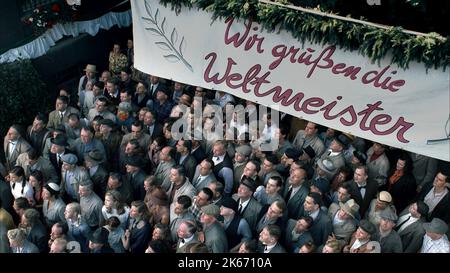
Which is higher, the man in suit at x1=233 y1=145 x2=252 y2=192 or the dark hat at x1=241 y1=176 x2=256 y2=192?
the dark hat at x1=241 y1=176 x2=256 y2=192

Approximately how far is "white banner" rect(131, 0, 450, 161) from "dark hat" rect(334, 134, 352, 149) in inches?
16.0

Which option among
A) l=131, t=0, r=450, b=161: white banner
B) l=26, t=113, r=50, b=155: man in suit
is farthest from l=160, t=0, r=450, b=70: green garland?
l=26, t=113, r=50, b=155: man in suit

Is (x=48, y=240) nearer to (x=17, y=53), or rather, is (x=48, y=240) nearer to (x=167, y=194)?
(x=167, y=194)

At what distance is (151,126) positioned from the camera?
10.2m

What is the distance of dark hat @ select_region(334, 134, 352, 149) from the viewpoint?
355 inches

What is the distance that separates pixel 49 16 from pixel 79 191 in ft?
19.3

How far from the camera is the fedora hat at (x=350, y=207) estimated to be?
301 inches

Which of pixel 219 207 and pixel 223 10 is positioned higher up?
pixel 223 10

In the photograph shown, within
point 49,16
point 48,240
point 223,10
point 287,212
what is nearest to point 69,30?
point 49,16

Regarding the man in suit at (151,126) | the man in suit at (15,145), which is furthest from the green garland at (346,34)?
the man in suit at (15,145)

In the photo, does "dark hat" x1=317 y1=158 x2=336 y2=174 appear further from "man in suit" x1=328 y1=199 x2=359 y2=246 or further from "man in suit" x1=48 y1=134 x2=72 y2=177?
"man in suit" x1=48 y1=134 x2=72 y2=177

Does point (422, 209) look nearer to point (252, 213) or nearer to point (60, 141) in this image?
point (252, 213)

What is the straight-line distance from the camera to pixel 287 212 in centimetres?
811

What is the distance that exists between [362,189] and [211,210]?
2.18 metres
